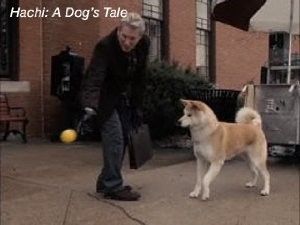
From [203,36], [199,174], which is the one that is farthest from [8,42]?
[203,36]

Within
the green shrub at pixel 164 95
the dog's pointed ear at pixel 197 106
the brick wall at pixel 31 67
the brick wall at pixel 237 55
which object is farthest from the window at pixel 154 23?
the dog's pointed ear at pixel 197 106

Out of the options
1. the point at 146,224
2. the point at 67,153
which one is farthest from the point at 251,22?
the point at 146,224

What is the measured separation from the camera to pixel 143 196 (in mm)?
7211

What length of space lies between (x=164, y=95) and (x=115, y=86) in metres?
5.09

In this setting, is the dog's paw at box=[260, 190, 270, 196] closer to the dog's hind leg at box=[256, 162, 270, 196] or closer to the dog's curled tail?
the dog's hind leg at box=[256, 162, 270, 196]

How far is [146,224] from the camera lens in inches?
240

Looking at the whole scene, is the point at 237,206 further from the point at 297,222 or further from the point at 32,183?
the point at 32,183

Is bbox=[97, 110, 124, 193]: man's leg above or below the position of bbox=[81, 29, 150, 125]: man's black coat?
below

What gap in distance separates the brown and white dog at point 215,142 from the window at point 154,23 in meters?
8.24

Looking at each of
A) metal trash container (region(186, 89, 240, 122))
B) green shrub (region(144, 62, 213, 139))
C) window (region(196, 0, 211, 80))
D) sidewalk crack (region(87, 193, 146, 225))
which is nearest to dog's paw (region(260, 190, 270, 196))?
sidewalk crack (region(87, 193, 146, 225))

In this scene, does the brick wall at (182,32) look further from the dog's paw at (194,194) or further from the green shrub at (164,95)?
the dog's paw at (194,194)

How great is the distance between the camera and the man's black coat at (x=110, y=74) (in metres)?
6.47

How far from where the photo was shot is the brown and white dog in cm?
708

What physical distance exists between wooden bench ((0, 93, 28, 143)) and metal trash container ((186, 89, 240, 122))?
3418 millimetres
